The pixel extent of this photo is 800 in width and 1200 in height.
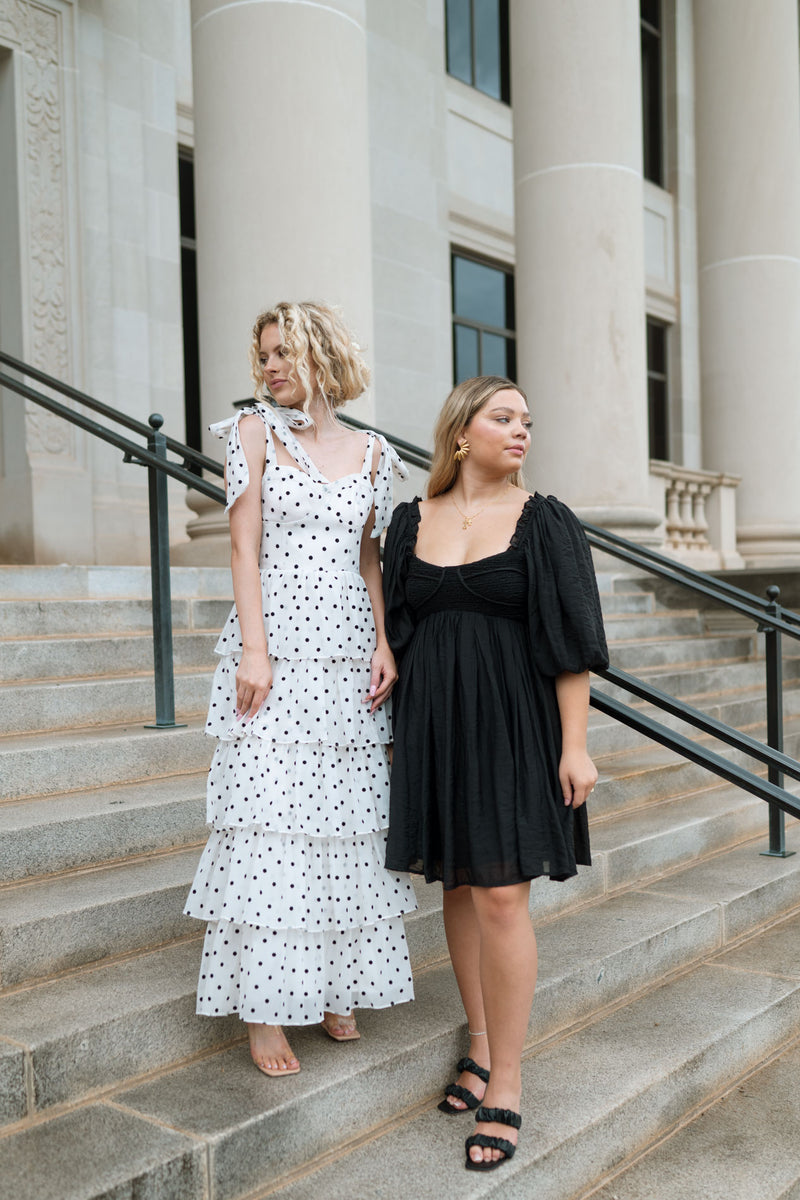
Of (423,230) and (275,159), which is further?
(423,230)

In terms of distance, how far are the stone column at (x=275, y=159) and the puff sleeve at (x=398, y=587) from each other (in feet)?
11.7

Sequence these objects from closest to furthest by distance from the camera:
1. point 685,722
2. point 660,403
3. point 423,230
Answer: point 685,722 < point 423,230 < point 660,403

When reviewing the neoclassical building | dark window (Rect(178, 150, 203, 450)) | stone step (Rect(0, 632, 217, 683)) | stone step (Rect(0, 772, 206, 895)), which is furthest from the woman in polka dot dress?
dark window (Rect(178, 150, 203, 450))

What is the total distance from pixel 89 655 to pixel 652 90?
13.3m

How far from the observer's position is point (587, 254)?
337 inches

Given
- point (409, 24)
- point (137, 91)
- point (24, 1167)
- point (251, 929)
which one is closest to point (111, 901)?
point (251, 929)

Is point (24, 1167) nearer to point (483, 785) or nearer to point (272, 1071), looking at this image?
point (272, 1071)

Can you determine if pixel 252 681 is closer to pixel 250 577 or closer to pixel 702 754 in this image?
pixel 250 577

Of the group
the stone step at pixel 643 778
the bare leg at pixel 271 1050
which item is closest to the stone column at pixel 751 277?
the stone step at pixel 643 778

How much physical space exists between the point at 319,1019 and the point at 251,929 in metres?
0.27

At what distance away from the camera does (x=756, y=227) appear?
11922mm

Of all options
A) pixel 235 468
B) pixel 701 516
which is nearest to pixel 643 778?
pixel 235 468

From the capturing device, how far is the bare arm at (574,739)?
8.51 feet

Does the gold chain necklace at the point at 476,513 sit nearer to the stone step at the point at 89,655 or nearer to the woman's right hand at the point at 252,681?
the woman's right hand at the point at 252,681
